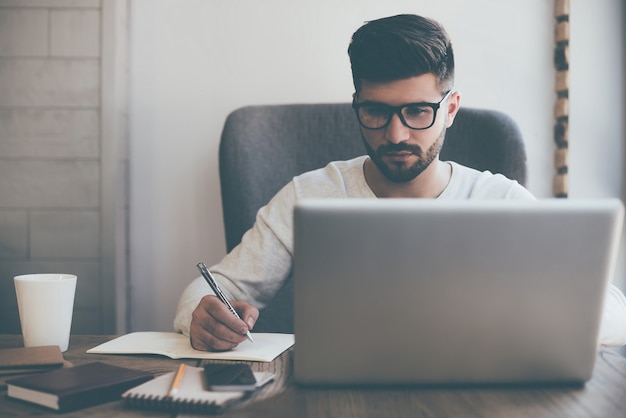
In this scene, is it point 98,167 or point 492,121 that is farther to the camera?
point 98,167

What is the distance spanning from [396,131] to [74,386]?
778 millimetres

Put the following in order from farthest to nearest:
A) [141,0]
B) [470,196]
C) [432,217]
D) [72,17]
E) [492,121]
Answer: [141,0] → [72,17] → [492,121] → [470,196] → [432,217]

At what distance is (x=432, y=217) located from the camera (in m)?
0.64

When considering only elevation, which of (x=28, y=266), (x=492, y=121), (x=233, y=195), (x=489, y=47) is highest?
(x=489, y=47)

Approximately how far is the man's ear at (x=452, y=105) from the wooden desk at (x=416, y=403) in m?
0.76

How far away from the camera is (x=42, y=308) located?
93cm

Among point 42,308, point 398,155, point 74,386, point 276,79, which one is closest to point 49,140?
point 276,79

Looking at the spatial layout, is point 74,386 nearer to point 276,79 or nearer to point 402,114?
point 402,114

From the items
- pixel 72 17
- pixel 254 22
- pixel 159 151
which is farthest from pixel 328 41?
pixel 72 17

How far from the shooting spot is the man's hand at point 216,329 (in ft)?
3.05

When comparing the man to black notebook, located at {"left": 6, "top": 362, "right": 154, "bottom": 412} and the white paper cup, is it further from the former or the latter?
black notebook, located at {"left": 6, "top": 362, "right": 154, "bottom": 412}

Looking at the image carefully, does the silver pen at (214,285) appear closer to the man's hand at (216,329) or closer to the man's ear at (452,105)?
the man's hand at (216,329)

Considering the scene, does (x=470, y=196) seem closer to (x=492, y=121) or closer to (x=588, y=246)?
(x=492, y=121)

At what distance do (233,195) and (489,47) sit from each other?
0.87 meters
